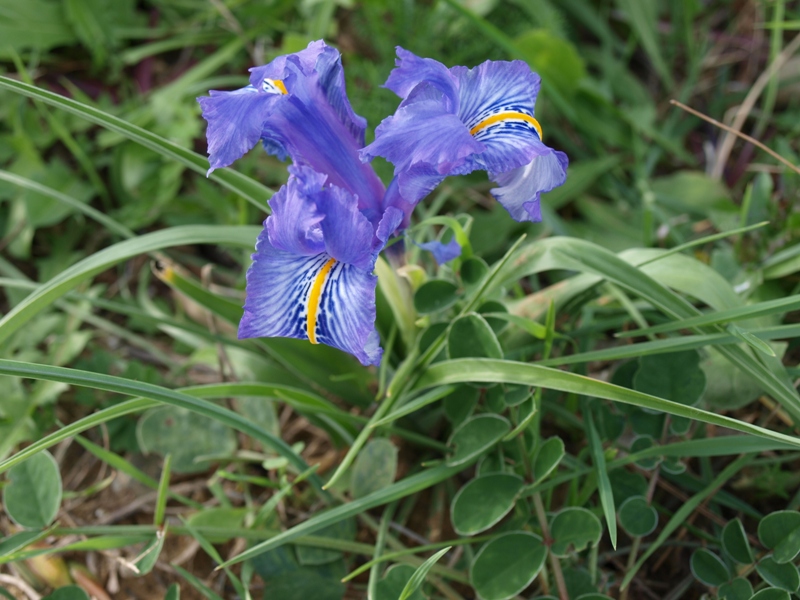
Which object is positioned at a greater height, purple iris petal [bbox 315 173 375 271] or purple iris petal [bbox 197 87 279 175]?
purple iris petal [bbox 197 87 279 175]

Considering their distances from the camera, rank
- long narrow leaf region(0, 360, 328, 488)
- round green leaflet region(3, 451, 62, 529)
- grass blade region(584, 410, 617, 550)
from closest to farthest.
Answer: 1. long narrow leaf region(0, 360, 328, 488)
2. grass blade region(584, 410, 617, 550)
3. round green leaflet region(3, 451, 62, 529)

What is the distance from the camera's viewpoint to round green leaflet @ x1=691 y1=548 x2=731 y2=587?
1.35 meters

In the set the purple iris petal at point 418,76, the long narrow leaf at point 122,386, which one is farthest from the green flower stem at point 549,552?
the purple iris petal at point 418,76

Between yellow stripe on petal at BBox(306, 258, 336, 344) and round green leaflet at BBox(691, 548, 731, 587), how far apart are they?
88 centimetres

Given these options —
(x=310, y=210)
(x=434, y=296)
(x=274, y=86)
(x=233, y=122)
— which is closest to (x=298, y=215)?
(x=310, y=210)

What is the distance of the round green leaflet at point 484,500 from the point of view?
132cm

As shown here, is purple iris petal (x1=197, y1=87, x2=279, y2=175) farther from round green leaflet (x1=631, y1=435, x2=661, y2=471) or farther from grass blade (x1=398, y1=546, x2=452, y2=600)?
round green leaflet (x1=631, y1=435, x2=661, y2=471)

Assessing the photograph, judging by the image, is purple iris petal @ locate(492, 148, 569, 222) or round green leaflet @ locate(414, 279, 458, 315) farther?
round green leaflet @ locate(414, 279, 458, 315)

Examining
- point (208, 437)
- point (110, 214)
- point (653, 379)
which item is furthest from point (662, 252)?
point (110, 214)

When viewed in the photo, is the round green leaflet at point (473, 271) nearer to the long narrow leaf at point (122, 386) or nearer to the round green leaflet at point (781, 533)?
the long narrow leaf at point (122, 386)

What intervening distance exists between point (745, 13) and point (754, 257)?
4.37 feet

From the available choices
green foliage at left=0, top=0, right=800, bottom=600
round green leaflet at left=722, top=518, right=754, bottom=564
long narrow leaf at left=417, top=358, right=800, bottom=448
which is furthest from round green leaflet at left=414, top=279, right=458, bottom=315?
round green leaflet at left=722, top=518, right=754, bottom=564

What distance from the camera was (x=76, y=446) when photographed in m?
2.02

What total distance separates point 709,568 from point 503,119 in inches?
37.8
